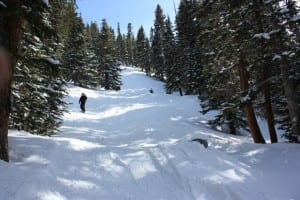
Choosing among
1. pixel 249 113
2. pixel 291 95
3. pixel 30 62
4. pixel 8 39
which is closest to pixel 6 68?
pixel 8 39

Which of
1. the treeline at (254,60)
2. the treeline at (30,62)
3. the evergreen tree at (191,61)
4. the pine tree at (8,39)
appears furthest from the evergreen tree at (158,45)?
the pine tree at (8,39)

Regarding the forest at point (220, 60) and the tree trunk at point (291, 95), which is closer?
the forest at point (220, 60)

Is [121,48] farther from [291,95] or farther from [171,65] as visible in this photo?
[291,95]

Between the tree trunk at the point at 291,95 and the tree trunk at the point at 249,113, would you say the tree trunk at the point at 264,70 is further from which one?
the tree trunk at the point at 249,113

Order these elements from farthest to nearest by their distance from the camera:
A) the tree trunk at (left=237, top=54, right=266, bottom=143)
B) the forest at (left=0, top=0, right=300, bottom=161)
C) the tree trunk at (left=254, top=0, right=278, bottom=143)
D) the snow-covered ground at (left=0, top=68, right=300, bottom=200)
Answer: the tree trunk at (left=237, top=54, right=266, bottom=143)
the tree trunk at (left=254, top=0, right=278, bottom=143)
the forest at (left=0, top=0, right=300, bottom=161)
the snow-covered ground at (left=0, top=68, right=300, bottom=200)

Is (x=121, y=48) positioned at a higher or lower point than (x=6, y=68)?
higher

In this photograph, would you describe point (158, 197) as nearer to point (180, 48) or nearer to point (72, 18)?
point (72, 18)

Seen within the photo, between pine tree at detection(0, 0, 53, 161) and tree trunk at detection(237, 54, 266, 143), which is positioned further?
tree trunk at detection(237, 54, 266, 143)

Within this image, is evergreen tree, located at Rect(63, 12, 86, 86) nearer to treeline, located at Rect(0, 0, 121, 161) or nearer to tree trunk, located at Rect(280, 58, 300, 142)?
treeline, located at Rect(0, 0, 121, 161)

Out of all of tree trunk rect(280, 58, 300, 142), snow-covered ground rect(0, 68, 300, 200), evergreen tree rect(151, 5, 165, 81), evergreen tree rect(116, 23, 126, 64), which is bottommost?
snow-covered ground rect(0, 68, 300, 200)

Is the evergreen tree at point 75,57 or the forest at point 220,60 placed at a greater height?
the evergreen tree at point 75,57

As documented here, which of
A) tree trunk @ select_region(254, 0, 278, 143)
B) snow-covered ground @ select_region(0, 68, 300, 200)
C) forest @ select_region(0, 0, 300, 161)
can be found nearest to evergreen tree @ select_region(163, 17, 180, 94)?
forest @ select_region(0, 0, 300, 161)

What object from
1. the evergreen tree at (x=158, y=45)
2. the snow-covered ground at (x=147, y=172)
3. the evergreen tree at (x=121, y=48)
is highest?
the evergreen tree at (x=121, y=48)

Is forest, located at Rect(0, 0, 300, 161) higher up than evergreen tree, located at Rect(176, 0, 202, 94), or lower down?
lower down
